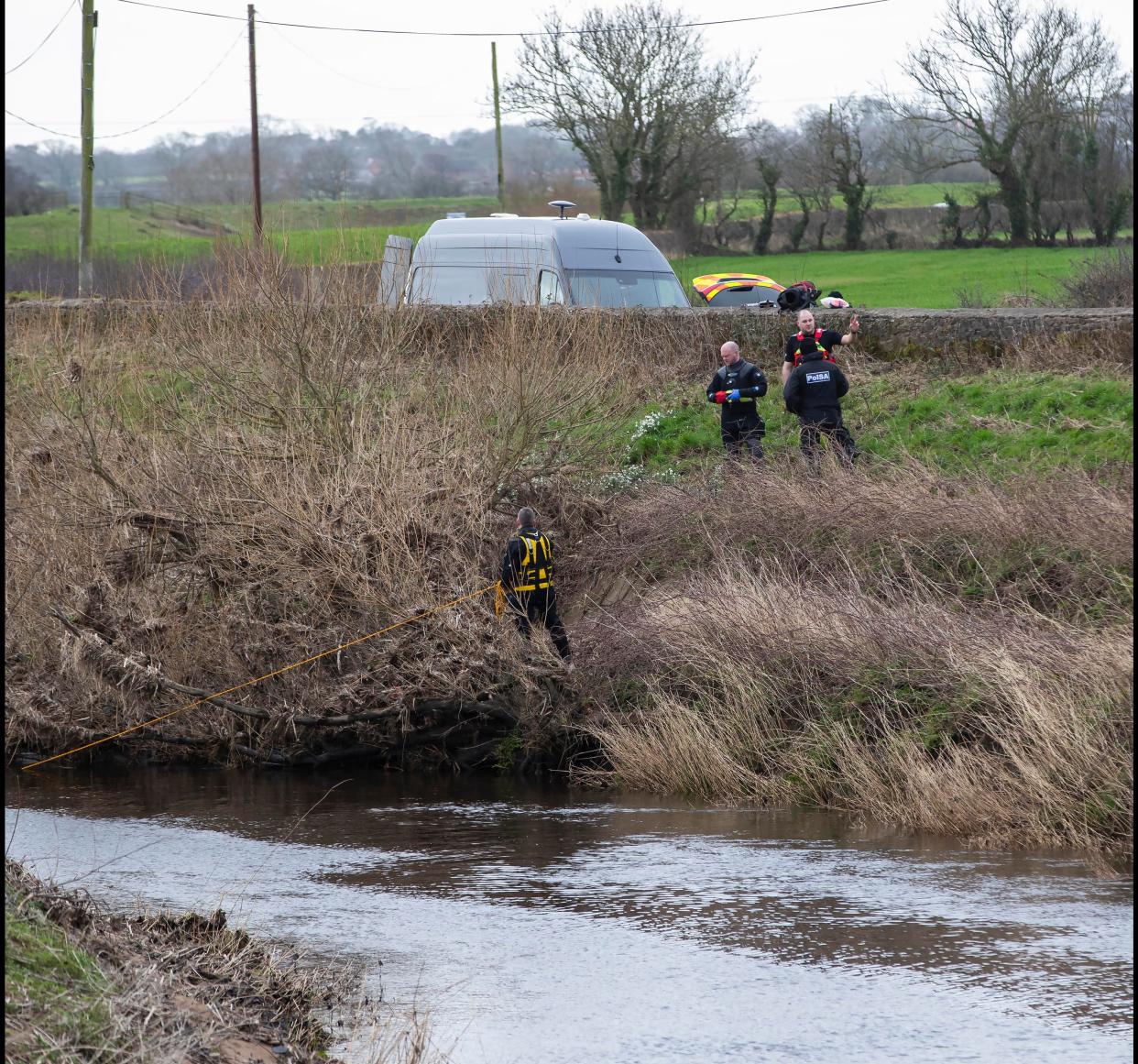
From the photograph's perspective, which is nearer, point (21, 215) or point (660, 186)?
point (660, 186)

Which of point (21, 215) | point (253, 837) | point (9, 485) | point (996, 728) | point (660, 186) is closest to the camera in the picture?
point (996, 728)

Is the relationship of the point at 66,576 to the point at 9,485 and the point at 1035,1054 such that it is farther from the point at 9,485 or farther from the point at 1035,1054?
the point at 1035,1054

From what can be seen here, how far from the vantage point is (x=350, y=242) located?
15.9 meters

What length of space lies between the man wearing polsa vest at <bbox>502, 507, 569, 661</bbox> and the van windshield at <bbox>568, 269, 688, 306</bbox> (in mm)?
5063

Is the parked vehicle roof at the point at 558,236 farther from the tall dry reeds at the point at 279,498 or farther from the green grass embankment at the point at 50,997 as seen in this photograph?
the green grass embankment at the point at 50,997

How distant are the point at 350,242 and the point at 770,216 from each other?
27431 millimetres

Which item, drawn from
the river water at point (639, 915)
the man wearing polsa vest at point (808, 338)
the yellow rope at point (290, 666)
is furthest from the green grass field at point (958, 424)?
the river water at point (639, 915)

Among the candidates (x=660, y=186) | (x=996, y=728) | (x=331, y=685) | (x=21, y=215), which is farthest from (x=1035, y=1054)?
(x=21, y=215)

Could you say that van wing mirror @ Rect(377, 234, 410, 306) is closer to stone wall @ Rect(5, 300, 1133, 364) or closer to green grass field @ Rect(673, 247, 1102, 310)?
stone wall @ Rect(5, 300, 1133, 364)

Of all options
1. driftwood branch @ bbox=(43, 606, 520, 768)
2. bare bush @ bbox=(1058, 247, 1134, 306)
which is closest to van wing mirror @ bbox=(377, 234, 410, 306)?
driftwood branch @ bbox=(43, 606, 520, 768)

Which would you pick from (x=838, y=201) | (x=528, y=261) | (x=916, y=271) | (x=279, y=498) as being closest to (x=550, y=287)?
(x=528, y=261)

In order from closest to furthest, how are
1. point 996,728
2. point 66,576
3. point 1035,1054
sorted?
point 1035,1054
point 996,728
point 66,576

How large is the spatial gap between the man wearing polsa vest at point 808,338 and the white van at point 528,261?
313 centimetres

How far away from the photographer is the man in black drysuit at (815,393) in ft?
49.2
